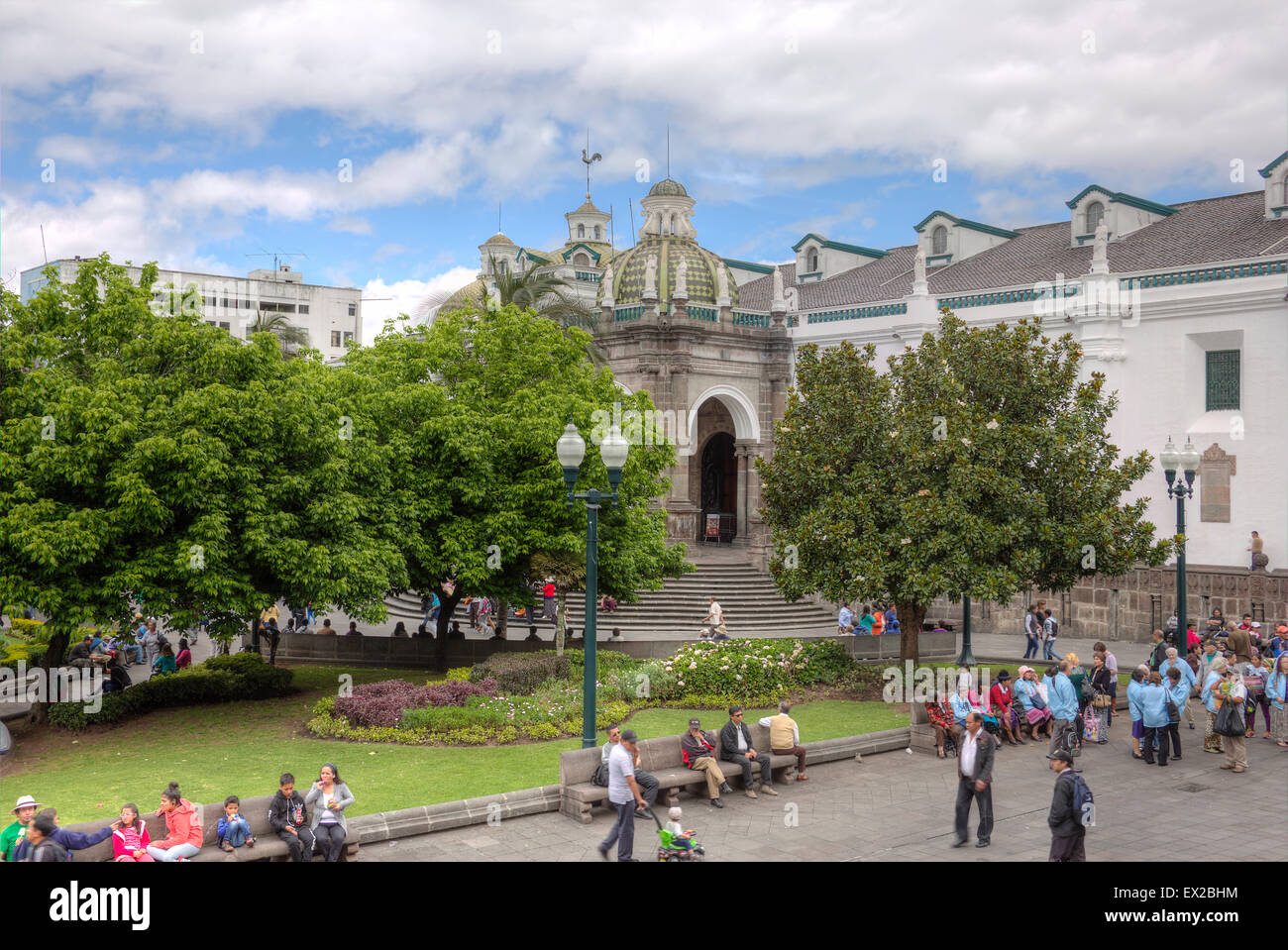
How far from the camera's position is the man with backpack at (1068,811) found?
35.8 ft

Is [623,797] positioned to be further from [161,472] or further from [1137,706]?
[161,472]

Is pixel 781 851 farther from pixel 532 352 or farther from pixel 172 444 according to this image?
pixel 532 352

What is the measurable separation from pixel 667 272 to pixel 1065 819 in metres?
28.7

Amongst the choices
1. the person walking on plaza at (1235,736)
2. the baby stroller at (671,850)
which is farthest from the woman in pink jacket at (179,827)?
the person walking on plaza at (1235,736)

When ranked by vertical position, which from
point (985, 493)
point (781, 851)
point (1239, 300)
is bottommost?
point (781, 851)

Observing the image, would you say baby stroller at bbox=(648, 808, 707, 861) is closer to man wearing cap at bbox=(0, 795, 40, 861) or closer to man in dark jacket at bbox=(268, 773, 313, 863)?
man in dark jacket at bbox=(268, 773, 313, 863)

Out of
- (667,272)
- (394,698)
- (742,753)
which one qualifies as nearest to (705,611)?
(667,272)

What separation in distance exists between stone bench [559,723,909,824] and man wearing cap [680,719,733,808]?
111mm

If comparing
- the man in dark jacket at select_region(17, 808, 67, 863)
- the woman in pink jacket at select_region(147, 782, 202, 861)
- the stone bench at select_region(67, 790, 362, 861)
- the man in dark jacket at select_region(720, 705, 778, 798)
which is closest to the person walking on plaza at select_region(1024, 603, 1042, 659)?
the man in dark jacket at select_region(720, 705, 778, 798)

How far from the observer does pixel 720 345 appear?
122 feet

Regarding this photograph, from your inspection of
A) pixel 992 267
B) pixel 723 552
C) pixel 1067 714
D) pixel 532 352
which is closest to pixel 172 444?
pixel 532 352

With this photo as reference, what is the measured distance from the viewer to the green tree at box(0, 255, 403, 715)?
60.2 ft

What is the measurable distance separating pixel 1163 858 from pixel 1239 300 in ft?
68.0

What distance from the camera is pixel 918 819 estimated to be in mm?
14469
